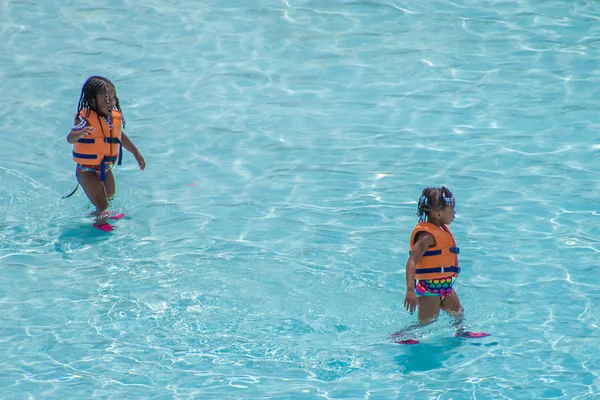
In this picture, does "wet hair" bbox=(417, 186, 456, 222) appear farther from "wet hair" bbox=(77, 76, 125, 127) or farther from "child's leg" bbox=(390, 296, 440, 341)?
"wet hair" bbox=(77, 76, 125, 127)

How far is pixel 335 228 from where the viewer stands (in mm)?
7707

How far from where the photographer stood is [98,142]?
741 cm

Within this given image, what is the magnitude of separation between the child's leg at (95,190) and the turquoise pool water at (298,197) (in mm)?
176

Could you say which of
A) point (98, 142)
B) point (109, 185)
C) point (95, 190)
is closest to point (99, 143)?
point (98, 142)

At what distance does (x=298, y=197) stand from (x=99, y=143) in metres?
1.90

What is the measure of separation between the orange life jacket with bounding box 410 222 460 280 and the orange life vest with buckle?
2.86 meters

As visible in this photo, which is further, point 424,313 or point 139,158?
point 139,158

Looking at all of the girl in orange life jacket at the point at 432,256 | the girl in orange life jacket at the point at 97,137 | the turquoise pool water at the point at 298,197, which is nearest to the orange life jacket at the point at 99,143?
the girl in orange life jacket at the point at 97,137

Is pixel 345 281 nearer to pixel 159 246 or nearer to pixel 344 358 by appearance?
pixel 344 358

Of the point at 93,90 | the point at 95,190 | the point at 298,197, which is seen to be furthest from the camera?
the point at 298,197

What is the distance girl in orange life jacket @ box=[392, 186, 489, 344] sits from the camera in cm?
582

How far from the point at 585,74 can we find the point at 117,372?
7039 millimetres

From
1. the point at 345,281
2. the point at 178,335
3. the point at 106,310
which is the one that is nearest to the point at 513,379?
the point at 345,281

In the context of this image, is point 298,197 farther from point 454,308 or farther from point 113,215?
point 454,308
